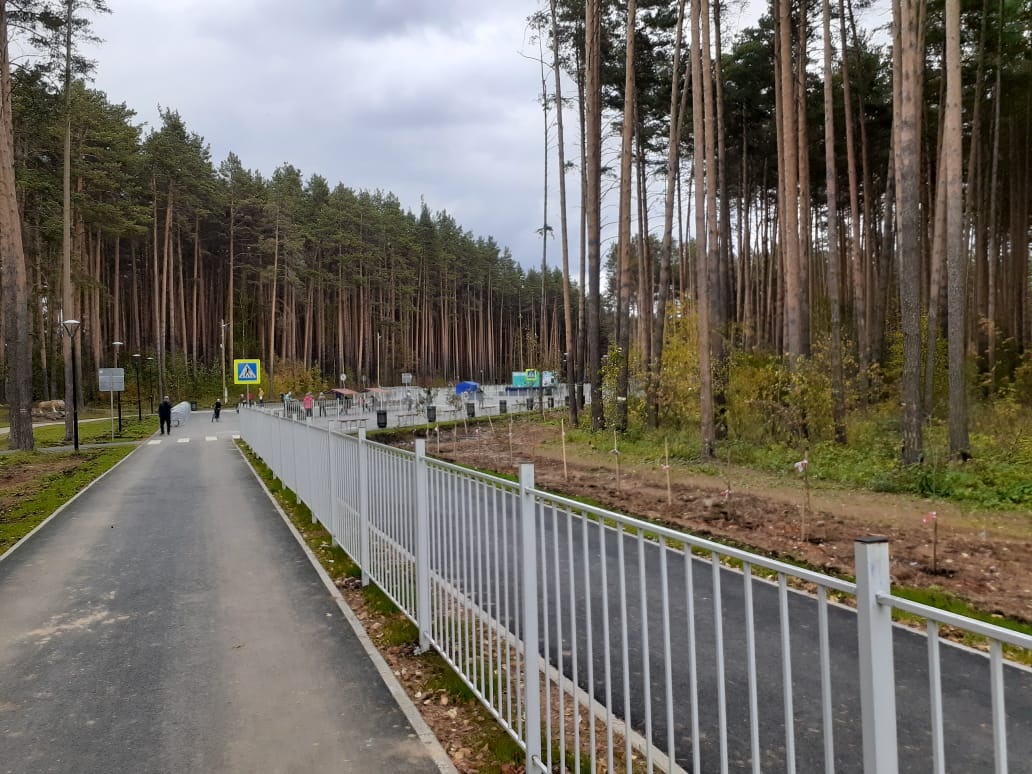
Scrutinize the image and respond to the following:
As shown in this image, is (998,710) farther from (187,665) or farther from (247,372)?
(247,372)

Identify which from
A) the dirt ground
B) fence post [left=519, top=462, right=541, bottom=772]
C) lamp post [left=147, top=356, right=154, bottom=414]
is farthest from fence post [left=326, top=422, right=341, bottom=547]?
lamp post [left=147, top=356, right=154, bottom=414]

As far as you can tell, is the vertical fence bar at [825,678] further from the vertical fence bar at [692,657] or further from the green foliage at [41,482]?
the green foliage at [41,482]

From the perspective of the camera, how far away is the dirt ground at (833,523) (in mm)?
7379

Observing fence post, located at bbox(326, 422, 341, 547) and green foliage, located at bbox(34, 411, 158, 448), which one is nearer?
fence post, located at bbox(326, 422, 341, 547)

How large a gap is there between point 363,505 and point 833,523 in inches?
286

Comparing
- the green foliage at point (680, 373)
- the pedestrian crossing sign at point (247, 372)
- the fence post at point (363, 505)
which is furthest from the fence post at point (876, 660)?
the pedestrian crossing sign at point (247, 372)

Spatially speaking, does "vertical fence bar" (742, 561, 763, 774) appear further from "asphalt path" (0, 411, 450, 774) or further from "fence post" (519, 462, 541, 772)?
"asphalt path" (0, 411, 450, 774)

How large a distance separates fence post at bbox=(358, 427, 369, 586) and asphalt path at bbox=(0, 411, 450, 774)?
0.53 meters

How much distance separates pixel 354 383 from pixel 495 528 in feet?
237

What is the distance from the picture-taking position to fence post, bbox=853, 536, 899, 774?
155 centimetres

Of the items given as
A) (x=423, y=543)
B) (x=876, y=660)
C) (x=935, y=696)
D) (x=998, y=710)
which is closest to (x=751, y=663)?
(x=876, y=660)

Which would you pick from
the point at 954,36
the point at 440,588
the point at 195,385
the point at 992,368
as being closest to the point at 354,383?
the point at 195,385

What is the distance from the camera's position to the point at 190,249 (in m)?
61.4

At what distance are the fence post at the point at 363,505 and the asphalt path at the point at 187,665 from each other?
0.53m
